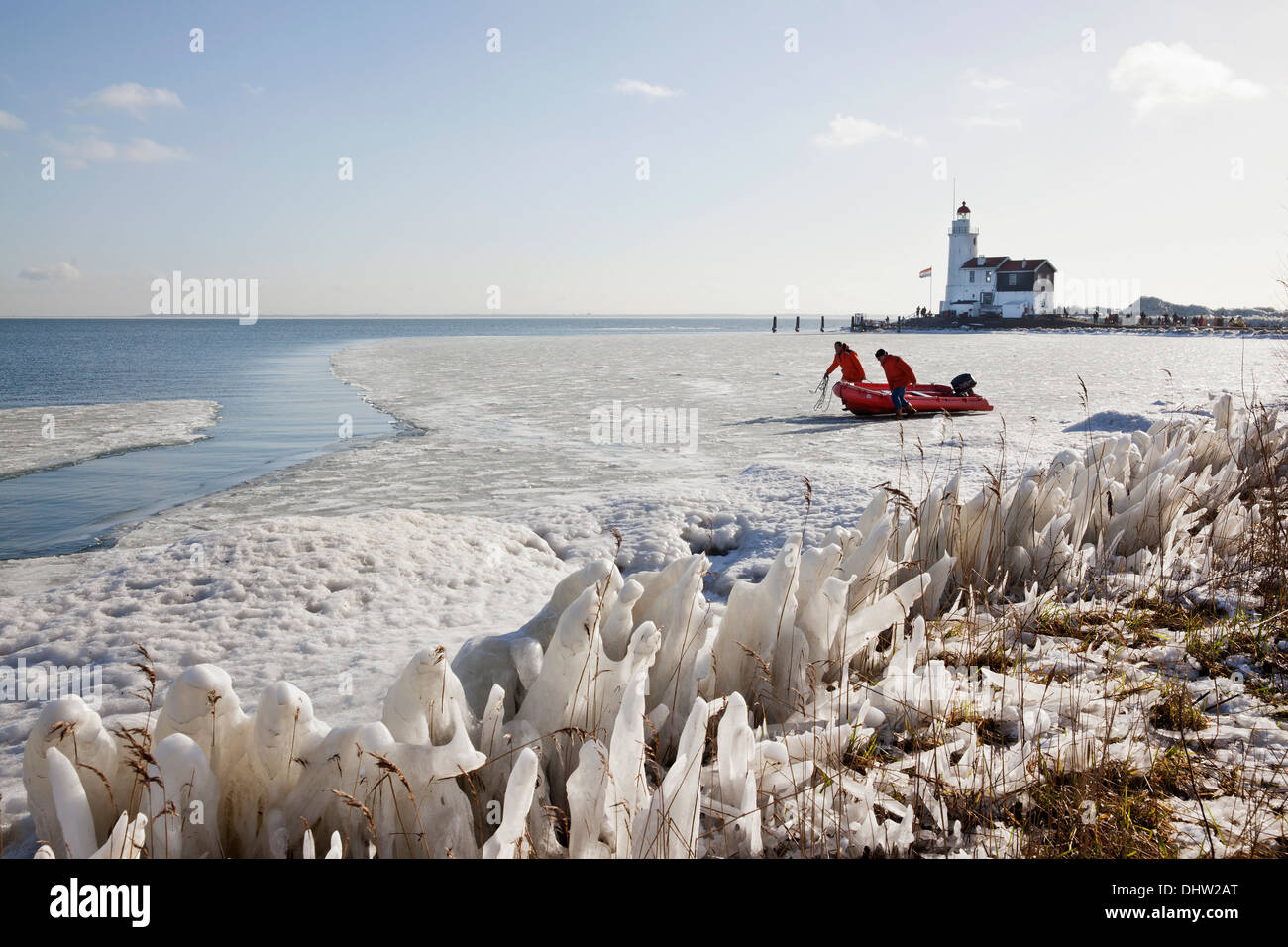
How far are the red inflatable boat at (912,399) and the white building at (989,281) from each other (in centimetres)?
7209

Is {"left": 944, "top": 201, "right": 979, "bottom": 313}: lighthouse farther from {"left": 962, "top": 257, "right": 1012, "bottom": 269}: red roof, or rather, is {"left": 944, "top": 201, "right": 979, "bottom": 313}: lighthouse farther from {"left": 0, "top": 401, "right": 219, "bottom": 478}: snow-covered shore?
{"left": 0, "top": 401, "right": 219, "bottom": 478}: snow-covered shore

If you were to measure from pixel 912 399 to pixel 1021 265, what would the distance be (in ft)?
251

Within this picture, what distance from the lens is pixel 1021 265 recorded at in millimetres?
81188

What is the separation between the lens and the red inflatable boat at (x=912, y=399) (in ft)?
49.4

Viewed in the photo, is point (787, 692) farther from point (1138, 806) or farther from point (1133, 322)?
Answer: point (1133, 322)

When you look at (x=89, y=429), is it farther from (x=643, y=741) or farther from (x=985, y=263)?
(x=985, y=263)

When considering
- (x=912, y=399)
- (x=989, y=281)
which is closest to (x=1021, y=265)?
(x=989, y=281)

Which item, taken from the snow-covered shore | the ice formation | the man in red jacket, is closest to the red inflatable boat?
the man in red jacket

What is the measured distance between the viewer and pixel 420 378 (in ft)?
81.7

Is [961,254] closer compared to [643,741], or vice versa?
[643,741]

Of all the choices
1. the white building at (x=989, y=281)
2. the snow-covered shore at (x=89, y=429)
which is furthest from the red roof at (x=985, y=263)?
the snow-covered shore at (x=89, y=429)

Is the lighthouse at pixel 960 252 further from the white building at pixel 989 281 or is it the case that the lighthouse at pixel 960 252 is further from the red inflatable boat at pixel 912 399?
the red inflatable boat at pixel 912 399

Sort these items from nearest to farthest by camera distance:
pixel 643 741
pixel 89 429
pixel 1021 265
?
pixel 643 741 < pixel 89 429 < pixel 1021 265
